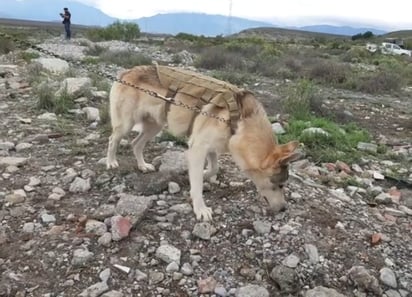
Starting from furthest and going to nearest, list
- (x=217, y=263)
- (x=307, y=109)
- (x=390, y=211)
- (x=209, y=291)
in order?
1. (x=307, y=109)
2. (x=390, y=211)
3. (x=217, y=263)
4. (x=209, y=291)

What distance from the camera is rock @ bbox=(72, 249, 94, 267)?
13.3 ft

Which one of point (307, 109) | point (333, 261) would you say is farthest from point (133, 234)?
point (307, 109)

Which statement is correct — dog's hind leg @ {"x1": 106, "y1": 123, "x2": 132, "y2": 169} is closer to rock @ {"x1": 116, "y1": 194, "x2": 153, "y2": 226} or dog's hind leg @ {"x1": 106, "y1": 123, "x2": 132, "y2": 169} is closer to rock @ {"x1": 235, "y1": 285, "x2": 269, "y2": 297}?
rock @ {"x1": 116, "y1": 194, "x2": 153, "y2": 226}

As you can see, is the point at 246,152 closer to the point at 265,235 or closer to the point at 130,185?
the point at 265,235

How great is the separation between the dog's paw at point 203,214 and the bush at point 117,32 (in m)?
31.9

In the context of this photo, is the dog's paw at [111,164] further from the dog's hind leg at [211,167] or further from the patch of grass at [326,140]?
the patch of grass at [326,140]

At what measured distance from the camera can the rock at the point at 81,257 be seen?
4039 millimetres

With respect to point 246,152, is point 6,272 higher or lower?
lower

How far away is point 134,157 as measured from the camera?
6.36 metres

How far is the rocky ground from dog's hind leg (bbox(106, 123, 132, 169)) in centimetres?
11

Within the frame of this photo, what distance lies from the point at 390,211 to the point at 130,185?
9.43 ft

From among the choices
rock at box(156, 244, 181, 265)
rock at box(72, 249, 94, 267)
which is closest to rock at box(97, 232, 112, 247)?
rock at box(72, 249, 94, 267)

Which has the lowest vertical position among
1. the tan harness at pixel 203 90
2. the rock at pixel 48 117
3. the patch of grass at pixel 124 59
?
the patch of grass at pixel 124 59

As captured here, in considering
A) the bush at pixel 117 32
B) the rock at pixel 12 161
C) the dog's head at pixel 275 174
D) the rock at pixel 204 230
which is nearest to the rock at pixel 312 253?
the dog's head at pixel 275 174
